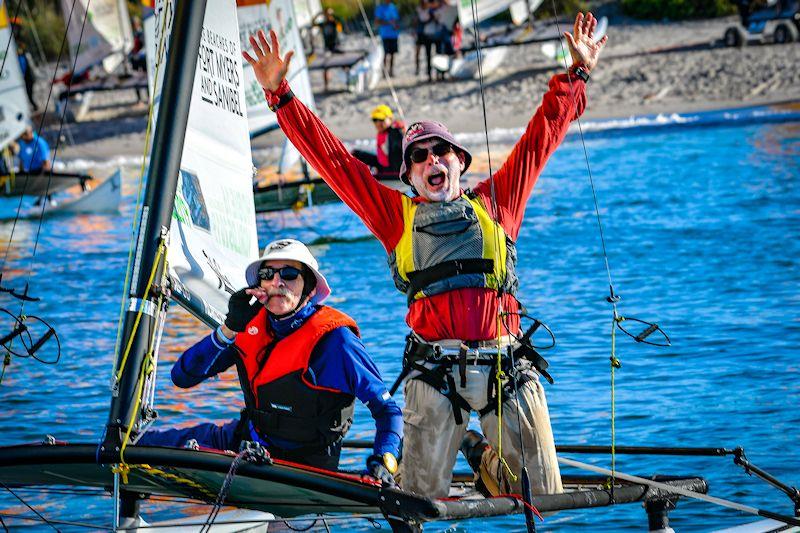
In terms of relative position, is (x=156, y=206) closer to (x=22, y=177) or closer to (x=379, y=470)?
(x=379, y=470)

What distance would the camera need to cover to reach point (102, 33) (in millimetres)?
30234

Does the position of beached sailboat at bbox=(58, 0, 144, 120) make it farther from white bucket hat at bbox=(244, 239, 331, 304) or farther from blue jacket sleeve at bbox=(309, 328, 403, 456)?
blue jacket sleeve at bbox=(309, 328, 403, 456)

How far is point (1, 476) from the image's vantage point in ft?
16.7

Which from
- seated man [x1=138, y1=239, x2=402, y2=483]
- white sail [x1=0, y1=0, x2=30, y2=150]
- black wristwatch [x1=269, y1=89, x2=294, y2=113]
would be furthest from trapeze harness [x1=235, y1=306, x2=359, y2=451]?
white sail [x1=0, y1=0, x2=30, y2=150]

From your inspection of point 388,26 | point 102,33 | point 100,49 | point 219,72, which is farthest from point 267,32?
point 102,33

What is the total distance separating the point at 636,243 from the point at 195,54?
1053 cm

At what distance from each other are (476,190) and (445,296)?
50 centimetres

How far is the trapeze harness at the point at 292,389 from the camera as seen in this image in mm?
5266

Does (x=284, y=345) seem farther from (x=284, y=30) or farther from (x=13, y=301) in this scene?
(x=284, y=30)

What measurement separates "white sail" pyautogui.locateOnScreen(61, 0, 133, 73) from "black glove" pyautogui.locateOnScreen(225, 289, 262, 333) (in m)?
24.6

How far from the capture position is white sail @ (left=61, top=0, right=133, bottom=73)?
1150 inches

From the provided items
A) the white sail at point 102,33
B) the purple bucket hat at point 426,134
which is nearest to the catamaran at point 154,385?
the purple bucket hat at point 426,134

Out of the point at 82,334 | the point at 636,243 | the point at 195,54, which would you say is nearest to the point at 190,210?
the point at 195,54

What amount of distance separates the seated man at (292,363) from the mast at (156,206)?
38 centimetres
